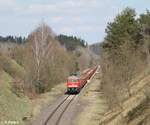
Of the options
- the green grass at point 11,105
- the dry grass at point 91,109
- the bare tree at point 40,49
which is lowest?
the dry grass at point 91,109

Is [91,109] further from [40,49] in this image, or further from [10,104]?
[40,49]

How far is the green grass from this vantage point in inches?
1546

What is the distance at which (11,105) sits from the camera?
45.2m

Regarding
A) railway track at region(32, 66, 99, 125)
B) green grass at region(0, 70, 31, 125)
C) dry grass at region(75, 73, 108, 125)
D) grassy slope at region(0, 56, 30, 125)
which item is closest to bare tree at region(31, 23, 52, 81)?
grassy slope at region(0, 56, 30, 125)

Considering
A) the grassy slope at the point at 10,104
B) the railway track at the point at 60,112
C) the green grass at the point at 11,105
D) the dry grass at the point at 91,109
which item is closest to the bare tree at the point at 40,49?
the grassy slope at the point at 10,104

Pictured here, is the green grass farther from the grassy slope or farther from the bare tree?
the bare tree

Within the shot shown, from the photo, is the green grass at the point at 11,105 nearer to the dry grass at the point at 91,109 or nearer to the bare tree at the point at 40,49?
the dry grass at the point at 91,109

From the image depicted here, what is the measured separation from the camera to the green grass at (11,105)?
39263 mm

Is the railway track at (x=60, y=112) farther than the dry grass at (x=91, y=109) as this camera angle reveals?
No

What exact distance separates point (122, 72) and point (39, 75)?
22363mm

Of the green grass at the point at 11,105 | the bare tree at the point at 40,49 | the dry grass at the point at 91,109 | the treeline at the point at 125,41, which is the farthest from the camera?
the bare tree at the point at 40,49

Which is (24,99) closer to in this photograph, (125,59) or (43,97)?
(43,97)

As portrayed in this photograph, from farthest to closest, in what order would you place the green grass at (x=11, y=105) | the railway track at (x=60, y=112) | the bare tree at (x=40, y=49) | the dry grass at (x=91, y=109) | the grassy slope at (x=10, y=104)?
1. the bare tree at (x=40, y=49)
2. the grassy slope at (x=10, y=104)
3. the green grass at (x=11, y=105)
4. the dry grass at (x=91, y=109)
5. the railway track at (x=60, y=112)

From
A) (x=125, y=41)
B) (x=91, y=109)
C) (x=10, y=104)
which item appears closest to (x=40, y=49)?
(x=125, y=41)
